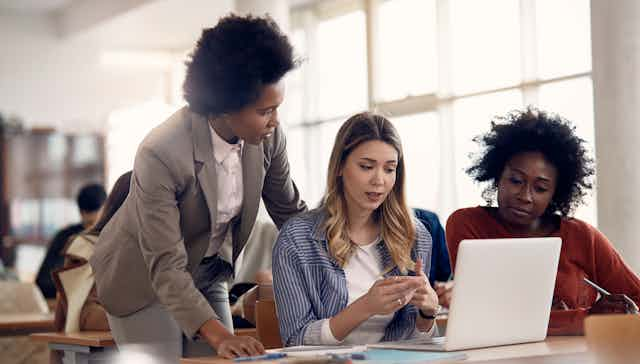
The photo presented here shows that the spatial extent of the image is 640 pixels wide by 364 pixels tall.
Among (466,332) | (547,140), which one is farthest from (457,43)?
(466,332)

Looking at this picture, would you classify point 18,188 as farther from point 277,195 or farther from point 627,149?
point 277,195

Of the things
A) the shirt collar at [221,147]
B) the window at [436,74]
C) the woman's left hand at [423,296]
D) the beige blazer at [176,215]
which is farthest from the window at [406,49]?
the woman's left hand at [423,296]

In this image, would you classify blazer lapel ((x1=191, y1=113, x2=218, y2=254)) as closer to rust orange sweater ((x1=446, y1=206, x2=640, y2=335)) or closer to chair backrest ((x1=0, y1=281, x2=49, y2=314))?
rust orange sweater ((x1=446, y1=206, x2=640, y2=335))

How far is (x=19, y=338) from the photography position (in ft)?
15.6

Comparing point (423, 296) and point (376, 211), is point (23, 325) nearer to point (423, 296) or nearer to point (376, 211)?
point (376, 211)

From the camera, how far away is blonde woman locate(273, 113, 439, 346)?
2479 millimetres

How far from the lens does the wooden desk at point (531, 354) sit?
1962 millimetres

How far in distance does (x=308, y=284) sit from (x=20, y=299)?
3378mm

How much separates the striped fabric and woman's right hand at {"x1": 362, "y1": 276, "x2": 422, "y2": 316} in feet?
0.83

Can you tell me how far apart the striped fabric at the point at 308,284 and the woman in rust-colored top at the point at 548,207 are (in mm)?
467

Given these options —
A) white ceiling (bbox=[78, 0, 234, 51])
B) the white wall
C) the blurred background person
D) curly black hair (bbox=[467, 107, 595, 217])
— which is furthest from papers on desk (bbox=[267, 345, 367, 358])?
the white wall

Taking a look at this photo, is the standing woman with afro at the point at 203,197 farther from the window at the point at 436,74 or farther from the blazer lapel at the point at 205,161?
the window at the point at 436,74

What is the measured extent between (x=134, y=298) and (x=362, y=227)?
68 cm

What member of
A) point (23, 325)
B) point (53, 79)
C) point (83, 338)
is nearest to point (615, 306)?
point (83, 338)
